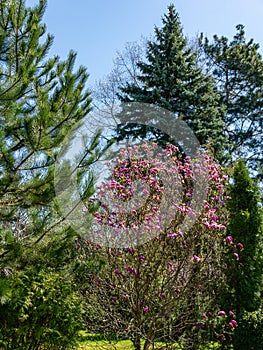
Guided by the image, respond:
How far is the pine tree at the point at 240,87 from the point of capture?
15.0 meters

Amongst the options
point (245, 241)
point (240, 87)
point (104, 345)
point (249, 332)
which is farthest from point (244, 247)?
point (240, 87)

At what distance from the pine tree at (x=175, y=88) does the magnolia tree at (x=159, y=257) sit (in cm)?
637

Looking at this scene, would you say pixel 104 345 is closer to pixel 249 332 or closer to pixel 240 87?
pixel 249 332

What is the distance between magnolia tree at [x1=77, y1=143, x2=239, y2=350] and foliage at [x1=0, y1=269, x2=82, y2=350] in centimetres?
65

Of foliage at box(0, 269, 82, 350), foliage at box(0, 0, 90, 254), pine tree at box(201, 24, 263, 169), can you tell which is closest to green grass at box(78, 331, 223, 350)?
foliage at box(0, 269, 82, 350)

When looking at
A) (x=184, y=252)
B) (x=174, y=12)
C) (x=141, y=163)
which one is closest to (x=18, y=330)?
(x=184, y=252)

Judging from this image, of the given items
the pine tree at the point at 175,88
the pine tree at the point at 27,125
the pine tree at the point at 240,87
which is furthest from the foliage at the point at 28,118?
the pine tree at the point at 240,87

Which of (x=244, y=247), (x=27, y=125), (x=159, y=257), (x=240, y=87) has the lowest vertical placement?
(x=159, y=257)

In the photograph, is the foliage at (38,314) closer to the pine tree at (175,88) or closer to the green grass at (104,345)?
the green grass at (104,345)

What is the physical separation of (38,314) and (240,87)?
46.7 feet

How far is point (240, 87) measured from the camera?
1580cm

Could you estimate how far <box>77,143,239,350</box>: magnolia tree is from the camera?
4496 millimetres

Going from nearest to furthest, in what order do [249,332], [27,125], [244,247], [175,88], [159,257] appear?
[27,125] → [249,332] → [159,257] → [244,247] → [175,88]

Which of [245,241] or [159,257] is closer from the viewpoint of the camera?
[159,257]
